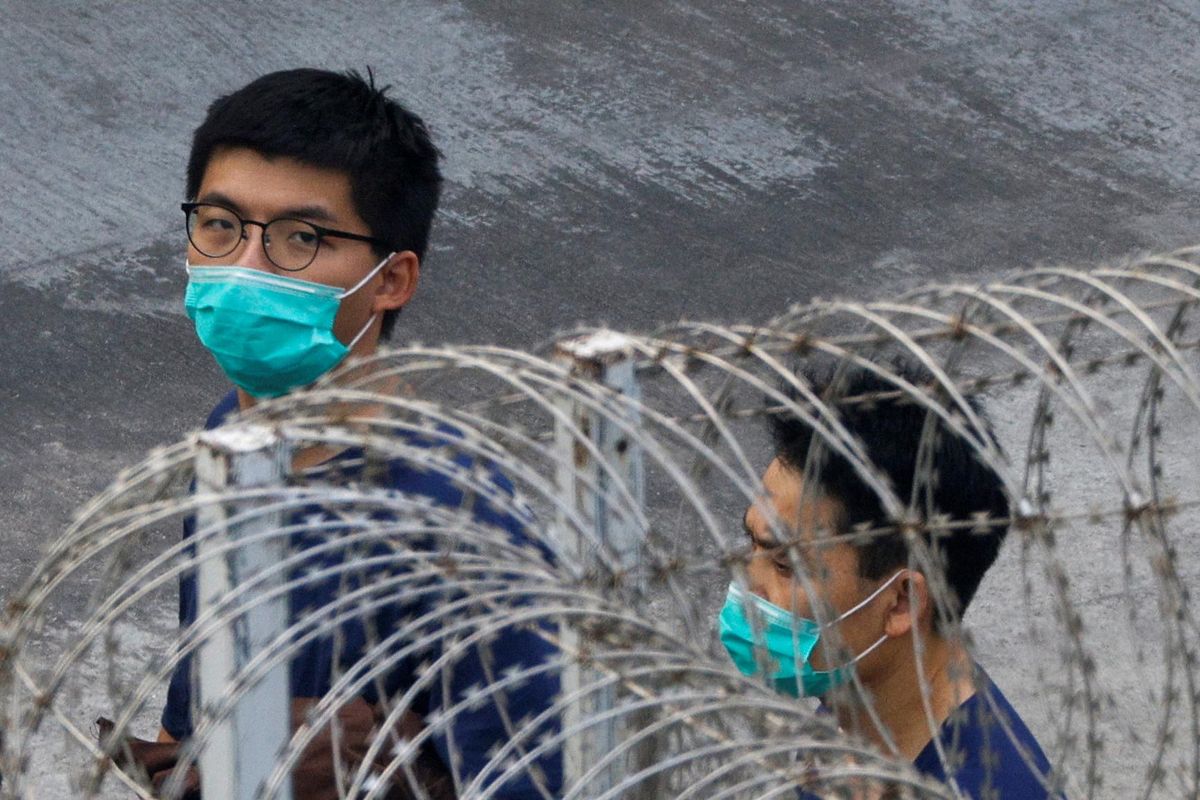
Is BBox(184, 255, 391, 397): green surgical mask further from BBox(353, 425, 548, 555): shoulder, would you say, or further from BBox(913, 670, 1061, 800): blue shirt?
BBox(913, 670, 1061, 800): blue shirt

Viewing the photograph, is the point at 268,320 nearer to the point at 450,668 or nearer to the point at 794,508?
the point at 450,668

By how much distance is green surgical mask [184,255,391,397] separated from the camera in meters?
2.69

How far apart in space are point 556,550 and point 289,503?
30 cm

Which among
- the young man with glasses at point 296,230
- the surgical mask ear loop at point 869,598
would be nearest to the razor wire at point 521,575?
the surgical mask ear loop at point 869,598

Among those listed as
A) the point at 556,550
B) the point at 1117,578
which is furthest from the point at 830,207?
the point at 556,550

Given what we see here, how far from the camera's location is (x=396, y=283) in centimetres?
280

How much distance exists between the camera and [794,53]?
332 inches

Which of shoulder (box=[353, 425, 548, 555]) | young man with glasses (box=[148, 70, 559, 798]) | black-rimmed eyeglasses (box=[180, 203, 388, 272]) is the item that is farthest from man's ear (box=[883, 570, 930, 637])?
black-rimmed eyeglasses (box=[180, 203, 388, 272])

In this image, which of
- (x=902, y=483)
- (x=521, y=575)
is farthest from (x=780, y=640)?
(x=521, y=575)

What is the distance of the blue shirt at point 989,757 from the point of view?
2.09 metres

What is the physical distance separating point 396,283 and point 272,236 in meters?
0.21

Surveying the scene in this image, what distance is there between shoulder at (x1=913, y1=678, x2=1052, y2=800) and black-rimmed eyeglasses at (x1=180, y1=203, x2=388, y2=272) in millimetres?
1135

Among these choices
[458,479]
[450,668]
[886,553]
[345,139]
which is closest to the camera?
[458,479]

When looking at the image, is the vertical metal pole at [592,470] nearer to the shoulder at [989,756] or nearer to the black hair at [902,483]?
the black hair at [902,483]
